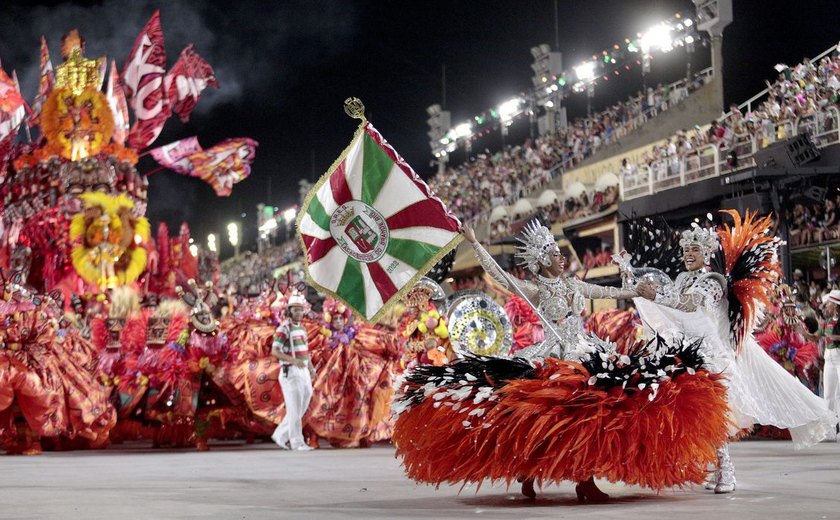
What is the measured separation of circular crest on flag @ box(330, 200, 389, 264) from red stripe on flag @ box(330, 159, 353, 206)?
0.14 feet

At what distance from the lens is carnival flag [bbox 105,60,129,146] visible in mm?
31453

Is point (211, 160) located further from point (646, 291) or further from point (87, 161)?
point (646, 291)

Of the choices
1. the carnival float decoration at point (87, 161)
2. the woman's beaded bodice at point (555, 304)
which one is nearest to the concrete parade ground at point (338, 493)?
the woman's beaded bodice at point (555, 304)

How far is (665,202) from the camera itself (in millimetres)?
23141

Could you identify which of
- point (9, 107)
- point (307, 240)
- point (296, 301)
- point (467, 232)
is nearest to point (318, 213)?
point (307, 240)

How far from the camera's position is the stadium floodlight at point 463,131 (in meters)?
51.2

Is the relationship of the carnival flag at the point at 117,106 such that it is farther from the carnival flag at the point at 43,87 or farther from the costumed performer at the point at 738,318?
the costumed performer at the point at 738,318

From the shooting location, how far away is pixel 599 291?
25.9 feet

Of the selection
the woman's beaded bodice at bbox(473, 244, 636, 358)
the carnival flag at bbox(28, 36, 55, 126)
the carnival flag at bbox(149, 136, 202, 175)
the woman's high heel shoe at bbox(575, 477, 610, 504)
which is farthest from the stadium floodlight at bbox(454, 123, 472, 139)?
the woman's high heel shoe at bbox(575, 477, 610, 504)

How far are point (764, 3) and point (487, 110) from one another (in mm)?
21586

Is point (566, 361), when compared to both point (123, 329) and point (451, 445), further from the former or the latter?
point (123, 329)

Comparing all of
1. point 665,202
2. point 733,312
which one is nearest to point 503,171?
point 665,202

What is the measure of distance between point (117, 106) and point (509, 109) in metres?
18.8

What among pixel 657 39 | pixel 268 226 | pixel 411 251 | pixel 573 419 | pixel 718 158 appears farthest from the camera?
pixel 268 226
